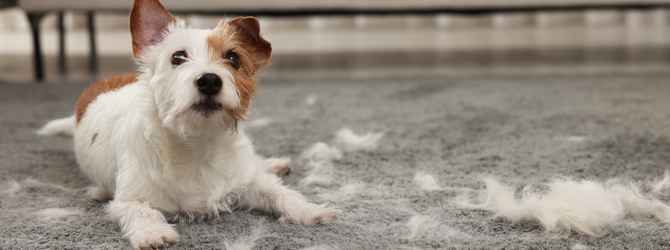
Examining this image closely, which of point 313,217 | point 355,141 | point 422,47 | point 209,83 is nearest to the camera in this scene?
point 209,83

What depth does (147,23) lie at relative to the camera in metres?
1.06

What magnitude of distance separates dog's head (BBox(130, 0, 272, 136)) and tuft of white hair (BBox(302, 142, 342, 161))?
45 centimetres

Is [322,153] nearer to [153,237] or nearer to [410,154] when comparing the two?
[410,154]

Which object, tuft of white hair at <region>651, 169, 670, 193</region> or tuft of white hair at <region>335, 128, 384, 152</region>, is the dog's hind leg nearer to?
tuft of white hair at <region>335, 128, 384, 152</region>

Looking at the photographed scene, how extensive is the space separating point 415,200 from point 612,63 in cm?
240

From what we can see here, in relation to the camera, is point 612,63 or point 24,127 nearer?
point 24,127

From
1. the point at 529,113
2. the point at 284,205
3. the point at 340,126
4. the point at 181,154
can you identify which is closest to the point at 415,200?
the point at 284,205

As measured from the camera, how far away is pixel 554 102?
83.7 inches

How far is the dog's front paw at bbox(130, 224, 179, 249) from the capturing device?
3.04 ft

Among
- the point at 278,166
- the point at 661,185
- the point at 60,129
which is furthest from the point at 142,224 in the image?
the point at 661,185

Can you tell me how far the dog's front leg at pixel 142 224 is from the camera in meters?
0.93

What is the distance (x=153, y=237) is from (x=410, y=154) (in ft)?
2.44

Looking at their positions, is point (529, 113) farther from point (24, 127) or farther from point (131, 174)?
point (24, 127)

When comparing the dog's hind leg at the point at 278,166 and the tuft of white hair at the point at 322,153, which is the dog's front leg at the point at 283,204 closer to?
the dog's hind leg at the point at 278,166
